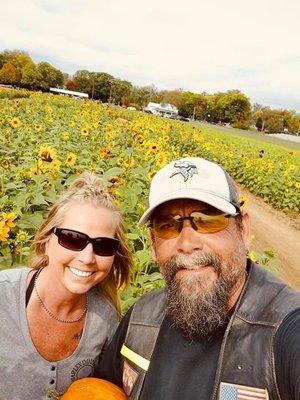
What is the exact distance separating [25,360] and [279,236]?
10064 mm

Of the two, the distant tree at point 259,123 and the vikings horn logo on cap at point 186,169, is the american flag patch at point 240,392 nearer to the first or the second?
the vikings horn logo on cap at point 186,169

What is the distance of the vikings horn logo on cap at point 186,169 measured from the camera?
2023mm

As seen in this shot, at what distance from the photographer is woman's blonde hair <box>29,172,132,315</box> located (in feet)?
8.98

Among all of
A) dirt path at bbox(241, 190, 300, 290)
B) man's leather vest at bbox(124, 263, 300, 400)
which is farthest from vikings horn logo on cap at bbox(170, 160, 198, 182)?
dirt path at bbox(241, 190, 300, 290)

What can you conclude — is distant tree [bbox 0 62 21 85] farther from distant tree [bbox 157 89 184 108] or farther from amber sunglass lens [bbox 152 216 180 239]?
amber sunglass lens [bbox 152 216 180 239]

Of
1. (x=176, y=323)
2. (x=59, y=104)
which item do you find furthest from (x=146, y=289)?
(x=59, y=104)

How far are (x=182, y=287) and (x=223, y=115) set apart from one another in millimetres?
99114

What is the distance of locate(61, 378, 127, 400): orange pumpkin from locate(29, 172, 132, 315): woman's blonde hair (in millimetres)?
720

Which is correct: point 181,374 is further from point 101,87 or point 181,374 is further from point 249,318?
point 101,87

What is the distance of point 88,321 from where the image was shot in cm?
275

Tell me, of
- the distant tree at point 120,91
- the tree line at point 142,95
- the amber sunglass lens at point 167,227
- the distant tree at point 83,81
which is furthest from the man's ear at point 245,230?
the distant tree at point 83,81

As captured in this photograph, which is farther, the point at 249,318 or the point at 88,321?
the point at 88,321

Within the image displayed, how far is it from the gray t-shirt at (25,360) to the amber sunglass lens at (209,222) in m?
1.08

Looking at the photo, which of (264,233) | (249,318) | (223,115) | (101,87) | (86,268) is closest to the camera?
(249,318)
